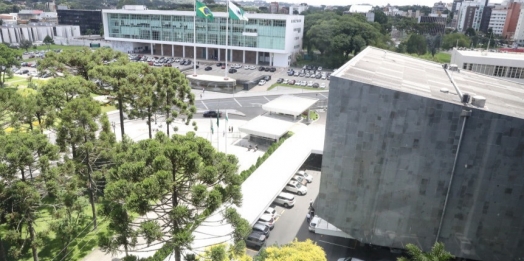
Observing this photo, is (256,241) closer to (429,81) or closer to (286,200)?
(286,200)

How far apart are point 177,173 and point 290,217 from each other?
1632 cm

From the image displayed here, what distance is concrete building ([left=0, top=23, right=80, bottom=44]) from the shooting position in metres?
117

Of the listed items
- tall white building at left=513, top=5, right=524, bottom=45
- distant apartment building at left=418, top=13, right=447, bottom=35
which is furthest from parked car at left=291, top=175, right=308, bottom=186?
tall white building at left=513, top=5, right=524, bottom=45

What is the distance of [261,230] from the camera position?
86.4 feet

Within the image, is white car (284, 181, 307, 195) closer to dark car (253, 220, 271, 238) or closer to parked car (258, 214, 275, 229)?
parked car (258, 214, 275, 229)

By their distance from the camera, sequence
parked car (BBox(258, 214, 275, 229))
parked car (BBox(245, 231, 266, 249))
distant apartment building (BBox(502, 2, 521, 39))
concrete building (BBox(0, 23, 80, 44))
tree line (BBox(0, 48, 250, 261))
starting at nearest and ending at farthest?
tree line (BBox(0, 48, 250, 261)), parked car (BBox(245, 231, 266, 249)), parked car (BBox(258, 214, 275, 229)), concrete building (BBox(0, 23, 80, 44)), distant apartment building (BBox(502, 2, 521, 39))

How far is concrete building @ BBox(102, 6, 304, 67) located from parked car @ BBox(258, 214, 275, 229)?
235 feet

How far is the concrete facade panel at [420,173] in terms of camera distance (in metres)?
20.6

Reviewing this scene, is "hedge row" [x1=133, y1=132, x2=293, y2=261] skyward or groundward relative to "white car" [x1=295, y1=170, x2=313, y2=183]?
skyward

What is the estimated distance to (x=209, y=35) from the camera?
100m

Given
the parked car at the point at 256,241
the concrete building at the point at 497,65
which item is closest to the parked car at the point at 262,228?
the parked car at the point at 256,241

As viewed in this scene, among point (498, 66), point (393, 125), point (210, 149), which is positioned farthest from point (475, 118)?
point (498, 66)

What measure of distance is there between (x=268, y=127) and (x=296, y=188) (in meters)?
12.2

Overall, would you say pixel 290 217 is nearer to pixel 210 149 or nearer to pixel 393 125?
pixel 393 125
